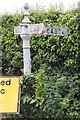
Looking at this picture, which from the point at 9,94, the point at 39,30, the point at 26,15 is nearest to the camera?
the point at 9,94

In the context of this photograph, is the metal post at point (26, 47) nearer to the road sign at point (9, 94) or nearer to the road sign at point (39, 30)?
the road sign at point (39, 30)

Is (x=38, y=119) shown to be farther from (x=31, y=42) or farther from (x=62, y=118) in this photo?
(x=31, y=42)

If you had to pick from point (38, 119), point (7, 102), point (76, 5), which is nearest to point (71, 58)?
point (76, 5)

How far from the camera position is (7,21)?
3.40 metres

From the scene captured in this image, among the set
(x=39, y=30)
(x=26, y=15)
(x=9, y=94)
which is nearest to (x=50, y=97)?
(x=9, y=94)

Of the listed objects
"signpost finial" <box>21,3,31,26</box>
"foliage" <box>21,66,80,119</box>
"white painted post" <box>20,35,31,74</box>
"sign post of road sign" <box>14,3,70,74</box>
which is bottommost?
"foliage" <box>21,66,80,119</box>

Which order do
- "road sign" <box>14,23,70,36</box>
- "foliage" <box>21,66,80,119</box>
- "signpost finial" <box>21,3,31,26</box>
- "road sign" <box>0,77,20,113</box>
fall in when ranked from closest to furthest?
"road sign" <box>0,77,20,113</box>
"foliage" <box>21,66,80,119</box>
"road sign" <box>14,23,70,36</box>
"signpost finial" <box>21,3,31,26</box>

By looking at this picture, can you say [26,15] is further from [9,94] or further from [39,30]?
[9,94]

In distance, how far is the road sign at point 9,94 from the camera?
2.32 meters

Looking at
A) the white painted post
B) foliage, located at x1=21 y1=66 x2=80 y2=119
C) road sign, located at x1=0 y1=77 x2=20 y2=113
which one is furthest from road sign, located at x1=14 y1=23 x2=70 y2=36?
road sign, located at x1=0 y1=77 x2=20 y2=113

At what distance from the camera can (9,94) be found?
236 cm

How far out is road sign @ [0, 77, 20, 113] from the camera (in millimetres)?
2322

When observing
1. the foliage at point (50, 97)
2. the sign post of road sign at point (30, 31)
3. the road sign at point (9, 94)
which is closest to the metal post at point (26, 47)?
the sign post of road sign at point (30, 31)

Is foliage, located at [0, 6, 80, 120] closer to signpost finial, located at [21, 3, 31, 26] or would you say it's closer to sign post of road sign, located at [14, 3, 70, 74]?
sign post of road sign, located at [14, 3, 70, 74]
